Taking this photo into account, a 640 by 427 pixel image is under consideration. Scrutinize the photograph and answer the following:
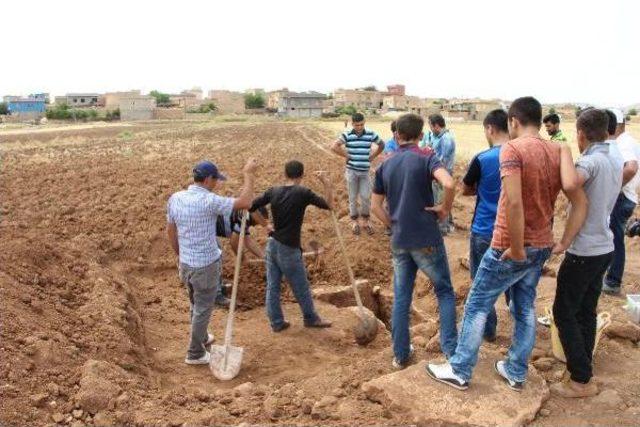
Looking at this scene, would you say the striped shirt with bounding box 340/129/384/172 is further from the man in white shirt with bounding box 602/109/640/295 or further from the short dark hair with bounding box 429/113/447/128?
the man in white shirt with bounding box 602/109/640/295

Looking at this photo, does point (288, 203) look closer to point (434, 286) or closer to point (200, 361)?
point (200, 361)

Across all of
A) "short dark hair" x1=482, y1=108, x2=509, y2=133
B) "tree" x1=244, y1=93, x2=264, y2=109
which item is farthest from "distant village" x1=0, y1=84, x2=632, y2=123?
"short dark hair" x1=482, y1=108, x2=509, y2=133

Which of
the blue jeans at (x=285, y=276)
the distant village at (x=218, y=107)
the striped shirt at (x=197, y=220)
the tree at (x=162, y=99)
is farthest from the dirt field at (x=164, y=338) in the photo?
the tree at (x=162, y=99)

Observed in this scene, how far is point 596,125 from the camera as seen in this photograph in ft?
11.8

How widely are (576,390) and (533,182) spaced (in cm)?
156

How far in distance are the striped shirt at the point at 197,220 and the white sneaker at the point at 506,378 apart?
2425mm

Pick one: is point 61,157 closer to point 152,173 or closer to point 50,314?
point 152,173

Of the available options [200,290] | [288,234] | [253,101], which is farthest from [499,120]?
[253,101]

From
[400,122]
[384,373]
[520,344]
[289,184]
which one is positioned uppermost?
[400,122]

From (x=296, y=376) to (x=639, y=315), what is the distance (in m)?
3.21

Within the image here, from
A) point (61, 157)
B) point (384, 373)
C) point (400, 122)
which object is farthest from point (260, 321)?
point (61, 157)

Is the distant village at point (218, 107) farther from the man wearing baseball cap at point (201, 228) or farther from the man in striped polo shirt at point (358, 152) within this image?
the man wearing baseball cap at point (201, 228)

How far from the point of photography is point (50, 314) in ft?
16.7

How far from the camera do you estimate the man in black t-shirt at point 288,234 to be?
5293 millimetres
